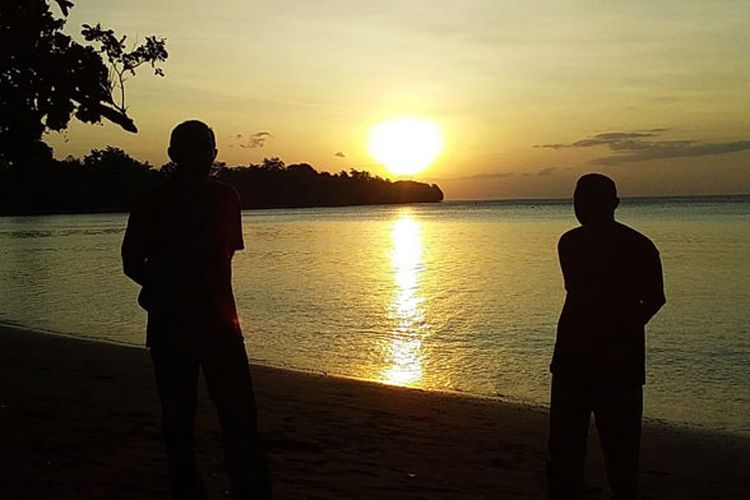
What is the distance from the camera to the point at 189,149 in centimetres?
396

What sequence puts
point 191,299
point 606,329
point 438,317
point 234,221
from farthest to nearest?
point 438,317 → point 606,329 → point 234,221 → point 191,299

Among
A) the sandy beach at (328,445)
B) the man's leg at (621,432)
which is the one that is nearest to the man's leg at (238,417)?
the sandy beach at (328,445)

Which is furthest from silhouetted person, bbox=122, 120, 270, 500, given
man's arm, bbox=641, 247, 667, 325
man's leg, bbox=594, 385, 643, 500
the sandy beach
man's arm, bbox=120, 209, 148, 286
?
man's arm, bbox=641, 247, 667, 325

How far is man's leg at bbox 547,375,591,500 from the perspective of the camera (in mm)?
4238

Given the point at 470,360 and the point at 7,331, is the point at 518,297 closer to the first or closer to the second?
the point at 470,360

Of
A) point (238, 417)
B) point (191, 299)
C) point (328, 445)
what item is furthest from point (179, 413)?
point (328, 445)

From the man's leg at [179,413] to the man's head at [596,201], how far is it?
6.96ft

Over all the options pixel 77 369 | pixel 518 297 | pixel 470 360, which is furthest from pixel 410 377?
pixel 518 297

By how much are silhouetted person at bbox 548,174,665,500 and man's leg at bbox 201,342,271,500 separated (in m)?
1.59

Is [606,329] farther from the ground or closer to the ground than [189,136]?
closer to the ground

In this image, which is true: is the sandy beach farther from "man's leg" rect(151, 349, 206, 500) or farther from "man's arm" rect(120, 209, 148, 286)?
"man's arm" rect(120, 209, 148, 286)

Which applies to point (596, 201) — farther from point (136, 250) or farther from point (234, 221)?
point (136, 250)

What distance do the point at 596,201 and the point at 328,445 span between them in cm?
361

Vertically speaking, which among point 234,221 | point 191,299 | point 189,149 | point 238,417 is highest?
point 189,149
